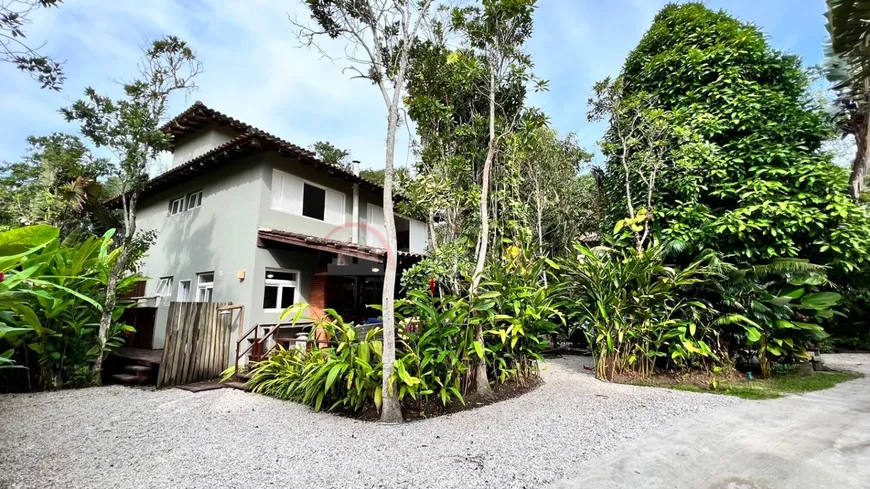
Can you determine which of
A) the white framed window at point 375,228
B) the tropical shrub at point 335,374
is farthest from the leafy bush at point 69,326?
the white framed window at point 375,228

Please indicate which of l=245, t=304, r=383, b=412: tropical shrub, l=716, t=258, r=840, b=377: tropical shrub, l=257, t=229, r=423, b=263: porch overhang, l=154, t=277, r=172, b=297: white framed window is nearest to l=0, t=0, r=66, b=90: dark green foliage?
l=245, t=304, r=383, b=412: tropical shrub

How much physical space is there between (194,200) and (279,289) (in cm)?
456

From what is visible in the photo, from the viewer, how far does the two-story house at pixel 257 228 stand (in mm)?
9031

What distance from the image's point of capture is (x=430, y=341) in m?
5.28

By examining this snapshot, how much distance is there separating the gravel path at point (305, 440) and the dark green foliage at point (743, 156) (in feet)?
12.1

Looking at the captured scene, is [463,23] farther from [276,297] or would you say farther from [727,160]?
[276,297]

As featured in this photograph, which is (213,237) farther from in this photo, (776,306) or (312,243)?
(776,306)

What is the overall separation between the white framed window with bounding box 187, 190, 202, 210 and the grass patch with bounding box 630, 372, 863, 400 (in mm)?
12224

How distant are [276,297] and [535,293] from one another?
6626 mm

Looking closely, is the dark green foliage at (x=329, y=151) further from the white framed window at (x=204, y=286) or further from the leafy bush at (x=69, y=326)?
the leafy bush at (x=69, y=326)

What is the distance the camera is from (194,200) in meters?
11.3

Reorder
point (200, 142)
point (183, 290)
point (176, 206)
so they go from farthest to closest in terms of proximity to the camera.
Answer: point (200, 142) < point (176, 206) < point (183, 290)

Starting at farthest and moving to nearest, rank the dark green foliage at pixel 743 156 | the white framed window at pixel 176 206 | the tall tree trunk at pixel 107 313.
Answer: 1. the white framed window at pixel 176 206
2. the tall tree trunk at pixel 107 313
3. the dark green foliage at pixel 743 156

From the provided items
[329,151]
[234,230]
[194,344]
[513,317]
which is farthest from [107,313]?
[329,151]
